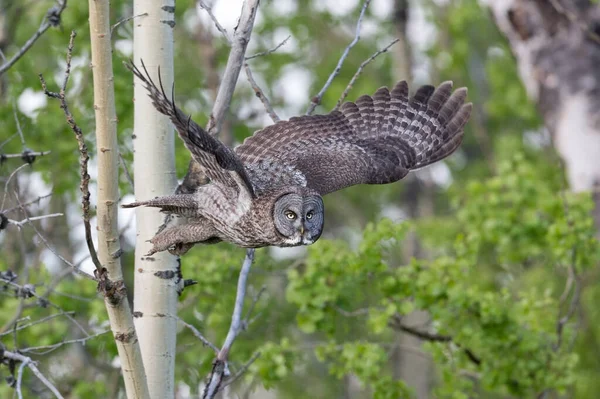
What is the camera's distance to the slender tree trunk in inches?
152

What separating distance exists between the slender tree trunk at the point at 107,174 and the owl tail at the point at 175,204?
28.9 inches

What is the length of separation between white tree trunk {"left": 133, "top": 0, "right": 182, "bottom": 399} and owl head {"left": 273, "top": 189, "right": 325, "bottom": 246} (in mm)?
602

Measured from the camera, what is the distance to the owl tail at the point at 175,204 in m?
4.73

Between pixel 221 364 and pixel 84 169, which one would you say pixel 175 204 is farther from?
pixel 84 169

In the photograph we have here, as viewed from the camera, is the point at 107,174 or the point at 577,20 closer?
the point at 107,174

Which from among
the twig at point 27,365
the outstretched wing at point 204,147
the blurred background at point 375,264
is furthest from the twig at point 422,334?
the twig at point 27,365

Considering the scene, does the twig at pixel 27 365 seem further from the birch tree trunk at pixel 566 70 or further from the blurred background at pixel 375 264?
the birch tree trunk at pixel 566 70

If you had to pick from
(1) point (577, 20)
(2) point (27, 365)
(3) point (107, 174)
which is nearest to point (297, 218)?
(3) point (107, 174)

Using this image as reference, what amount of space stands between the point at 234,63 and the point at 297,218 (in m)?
0.91

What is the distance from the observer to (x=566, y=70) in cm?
883

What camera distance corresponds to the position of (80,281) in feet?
31.2

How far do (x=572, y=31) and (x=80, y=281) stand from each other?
547cm

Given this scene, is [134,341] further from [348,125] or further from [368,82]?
[368,82]

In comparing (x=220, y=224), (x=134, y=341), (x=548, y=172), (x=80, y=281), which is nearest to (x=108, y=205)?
(x=134, y=341)
